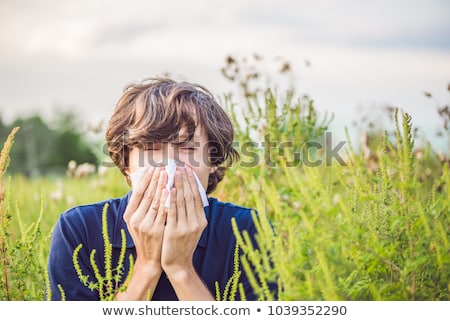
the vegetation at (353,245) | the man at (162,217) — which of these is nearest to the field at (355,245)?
the vegetation at (353,245)

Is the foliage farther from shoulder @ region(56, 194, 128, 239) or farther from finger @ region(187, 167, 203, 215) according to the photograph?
finger @ region(187, 167, 203, 215)

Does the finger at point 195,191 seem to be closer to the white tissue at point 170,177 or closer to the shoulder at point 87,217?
the white tissue at point 170,177

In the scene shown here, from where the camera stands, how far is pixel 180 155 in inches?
70.6

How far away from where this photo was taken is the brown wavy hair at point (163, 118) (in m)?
1.83

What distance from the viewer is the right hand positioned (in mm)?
1659

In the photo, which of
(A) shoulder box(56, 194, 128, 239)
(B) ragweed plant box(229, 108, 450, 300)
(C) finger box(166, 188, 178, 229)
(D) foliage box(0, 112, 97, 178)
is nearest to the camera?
(B) ragweed plant box(229, 108, 450, 300)

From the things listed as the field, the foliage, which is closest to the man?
the field

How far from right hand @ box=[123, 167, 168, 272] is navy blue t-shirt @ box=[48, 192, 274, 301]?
94 millimetres

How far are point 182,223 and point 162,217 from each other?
0.17ft

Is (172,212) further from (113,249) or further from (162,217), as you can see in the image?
(113,249)

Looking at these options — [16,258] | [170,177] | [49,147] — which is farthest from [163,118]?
[49,147]

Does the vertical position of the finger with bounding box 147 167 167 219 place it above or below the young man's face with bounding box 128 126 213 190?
below
